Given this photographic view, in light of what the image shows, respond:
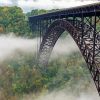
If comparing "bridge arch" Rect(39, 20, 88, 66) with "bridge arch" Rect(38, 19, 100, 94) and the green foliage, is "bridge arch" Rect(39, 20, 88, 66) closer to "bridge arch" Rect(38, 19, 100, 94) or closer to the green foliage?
"bridge arch" Rect(38, 19, 100, 94)

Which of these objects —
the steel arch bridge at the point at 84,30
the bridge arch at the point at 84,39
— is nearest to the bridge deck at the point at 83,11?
the steel arch bridge at the point at 84,30

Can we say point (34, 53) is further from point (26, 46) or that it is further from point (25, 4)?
point (25, 4)

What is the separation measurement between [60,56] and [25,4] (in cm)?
7132

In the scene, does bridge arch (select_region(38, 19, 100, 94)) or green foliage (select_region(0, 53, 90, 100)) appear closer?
bridge arch (select_region(38, 19, 100, 94))

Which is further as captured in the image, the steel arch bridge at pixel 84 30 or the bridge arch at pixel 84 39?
the bridge arch at pixel 84 39

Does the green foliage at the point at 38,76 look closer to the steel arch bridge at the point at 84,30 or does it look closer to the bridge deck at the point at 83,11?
the steel arch bridge at the point at 84,30

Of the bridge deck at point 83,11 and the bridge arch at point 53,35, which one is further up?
the bridge deck at point 83,11

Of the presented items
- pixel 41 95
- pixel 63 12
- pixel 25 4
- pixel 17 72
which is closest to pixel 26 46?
pixel 17 72

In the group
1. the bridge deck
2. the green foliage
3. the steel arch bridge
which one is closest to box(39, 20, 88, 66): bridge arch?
the steel arch bridge

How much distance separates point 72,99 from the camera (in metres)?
65.1

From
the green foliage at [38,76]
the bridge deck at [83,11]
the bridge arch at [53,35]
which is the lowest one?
the green foliage at [38,76]

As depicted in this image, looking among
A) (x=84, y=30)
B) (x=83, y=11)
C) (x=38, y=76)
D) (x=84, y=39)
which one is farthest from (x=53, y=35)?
(x=83, y=11)

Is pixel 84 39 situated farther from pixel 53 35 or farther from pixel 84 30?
pixel 53 35

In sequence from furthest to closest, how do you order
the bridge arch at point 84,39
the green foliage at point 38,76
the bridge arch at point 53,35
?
1. the green foliage at point 38,76
2. the bridge arch at point 53,35
3. the bridge arch at point 84,39
